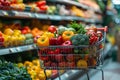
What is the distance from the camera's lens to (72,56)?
2.86 metres

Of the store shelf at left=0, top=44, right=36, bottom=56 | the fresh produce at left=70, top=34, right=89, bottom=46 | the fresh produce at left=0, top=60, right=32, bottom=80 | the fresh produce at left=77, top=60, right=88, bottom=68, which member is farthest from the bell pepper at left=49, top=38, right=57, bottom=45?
the store shelf at left=0, top=44, right=36, bottom=56

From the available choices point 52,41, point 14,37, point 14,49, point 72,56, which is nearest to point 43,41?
point 52,41

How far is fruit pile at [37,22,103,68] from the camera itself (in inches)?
111

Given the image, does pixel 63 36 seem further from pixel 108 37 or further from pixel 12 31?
pixel 108 37

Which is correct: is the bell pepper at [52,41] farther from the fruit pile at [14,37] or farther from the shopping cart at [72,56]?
the fruit pile at [14,37]

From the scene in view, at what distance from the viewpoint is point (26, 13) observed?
4113mm

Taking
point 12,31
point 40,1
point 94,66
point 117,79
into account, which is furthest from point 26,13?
point 117,79

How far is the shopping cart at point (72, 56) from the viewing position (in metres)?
2.82

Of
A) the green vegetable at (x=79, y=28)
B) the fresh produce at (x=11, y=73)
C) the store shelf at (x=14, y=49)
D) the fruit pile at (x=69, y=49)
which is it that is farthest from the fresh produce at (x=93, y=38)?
the store shelf at (x=14, y=49)

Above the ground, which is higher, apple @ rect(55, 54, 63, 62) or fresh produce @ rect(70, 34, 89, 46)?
fresh produce @ rect(70, 34, 89, 46)

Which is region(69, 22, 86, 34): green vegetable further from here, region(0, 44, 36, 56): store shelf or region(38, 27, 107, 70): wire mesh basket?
→ region(0, 44, 36, 56): store shelf

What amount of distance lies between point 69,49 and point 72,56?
2.9 inches

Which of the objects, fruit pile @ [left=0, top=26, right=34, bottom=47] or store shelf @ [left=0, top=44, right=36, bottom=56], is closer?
store shelf @ [left=0, top=44, right=36, bottom=56]

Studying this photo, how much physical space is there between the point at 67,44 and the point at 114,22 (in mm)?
8000
